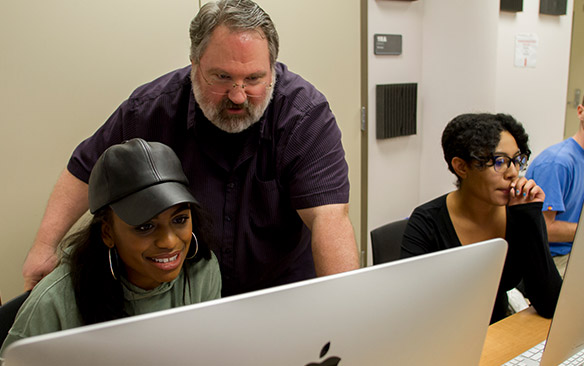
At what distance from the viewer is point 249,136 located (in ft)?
4.88

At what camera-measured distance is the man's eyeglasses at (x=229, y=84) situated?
1.31 m

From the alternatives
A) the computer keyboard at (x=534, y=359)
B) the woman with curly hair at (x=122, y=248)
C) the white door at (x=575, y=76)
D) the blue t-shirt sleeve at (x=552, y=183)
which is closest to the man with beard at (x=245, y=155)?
the woman with curly hair at (x=122, y=248)

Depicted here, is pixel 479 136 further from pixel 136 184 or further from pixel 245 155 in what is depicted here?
pixel 136 184

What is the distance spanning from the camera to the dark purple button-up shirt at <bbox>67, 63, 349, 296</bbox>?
1.46 metres

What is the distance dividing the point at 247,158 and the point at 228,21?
412 millimetres

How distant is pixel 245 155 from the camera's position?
1.48 m

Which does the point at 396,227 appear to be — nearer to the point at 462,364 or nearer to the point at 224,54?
the point at 224,54

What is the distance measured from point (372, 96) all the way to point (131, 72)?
5.00ft

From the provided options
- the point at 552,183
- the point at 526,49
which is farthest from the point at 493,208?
the point at 526,49

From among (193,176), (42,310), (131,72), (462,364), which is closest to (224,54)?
(193,176)

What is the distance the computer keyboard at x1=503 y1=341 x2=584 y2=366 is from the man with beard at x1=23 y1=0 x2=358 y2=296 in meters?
0.47

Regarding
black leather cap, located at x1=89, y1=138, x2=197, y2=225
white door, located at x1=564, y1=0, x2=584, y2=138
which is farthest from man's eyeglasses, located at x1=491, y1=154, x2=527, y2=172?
white door, located at x1=564, y1=0, x2=584, y2=138

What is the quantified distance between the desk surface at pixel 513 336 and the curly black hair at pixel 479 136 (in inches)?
20.0

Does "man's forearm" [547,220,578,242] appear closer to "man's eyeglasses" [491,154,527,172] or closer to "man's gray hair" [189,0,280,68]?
"man's eyeglasses" [491,154,527,172]
